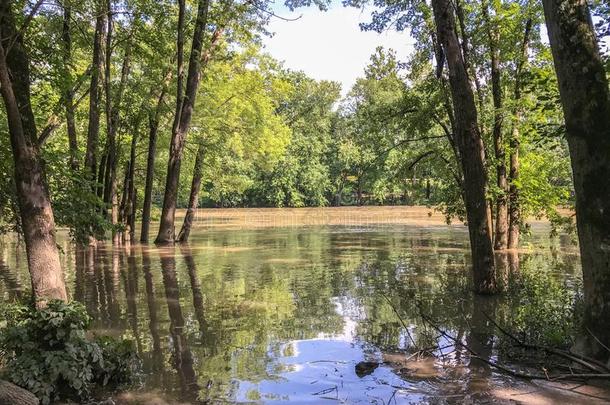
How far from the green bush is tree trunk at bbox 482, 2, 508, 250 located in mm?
15424

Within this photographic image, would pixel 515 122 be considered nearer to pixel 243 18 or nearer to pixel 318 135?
pixel 243 18

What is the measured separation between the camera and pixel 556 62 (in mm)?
5988

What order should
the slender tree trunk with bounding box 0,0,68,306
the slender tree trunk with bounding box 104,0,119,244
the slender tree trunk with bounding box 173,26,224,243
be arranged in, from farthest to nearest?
the slender tree trunk with bounding box 173,26,224,243 → the slender tree trunk with bounding box 104,0,119,244 → the slender tree trunk with bounding box 0,0,68,306

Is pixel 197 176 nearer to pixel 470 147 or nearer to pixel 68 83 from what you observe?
pixel 68 83

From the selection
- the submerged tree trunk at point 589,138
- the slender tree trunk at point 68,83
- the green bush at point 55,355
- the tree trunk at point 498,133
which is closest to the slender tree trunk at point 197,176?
the slender tree trunk at point 68,83

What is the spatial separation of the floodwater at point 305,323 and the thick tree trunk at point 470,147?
695 millimetres

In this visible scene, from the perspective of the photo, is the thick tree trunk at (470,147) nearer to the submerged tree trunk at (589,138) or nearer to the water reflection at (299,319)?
the water reflection at (299,319)

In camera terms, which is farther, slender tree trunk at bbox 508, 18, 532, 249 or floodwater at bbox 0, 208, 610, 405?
slender tree trunk at bbox 508, 18, 532, 249

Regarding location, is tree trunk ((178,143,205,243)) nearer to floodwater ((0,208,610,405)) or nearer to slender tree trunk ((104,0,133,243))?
slender tree trunk ((104,0,133,243))

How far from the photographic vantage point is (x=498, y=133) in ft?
62.6

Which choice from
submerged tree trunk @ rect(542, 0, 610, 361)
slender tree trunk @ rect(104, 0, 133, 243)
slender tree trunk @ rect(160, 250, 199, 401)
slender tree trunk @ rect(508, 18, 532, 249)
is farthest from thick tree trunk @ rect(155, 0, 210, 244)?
submerged tree trunk @ rect(542, 0, 610, 361)

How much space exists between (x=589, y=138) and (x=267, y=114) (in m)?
30.4

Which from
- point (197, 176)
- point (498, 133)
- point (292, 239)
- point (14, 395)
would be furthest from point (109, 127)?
point (14, 395)

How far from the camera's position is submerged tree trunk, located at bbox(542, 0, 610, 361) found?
18.8 feet
